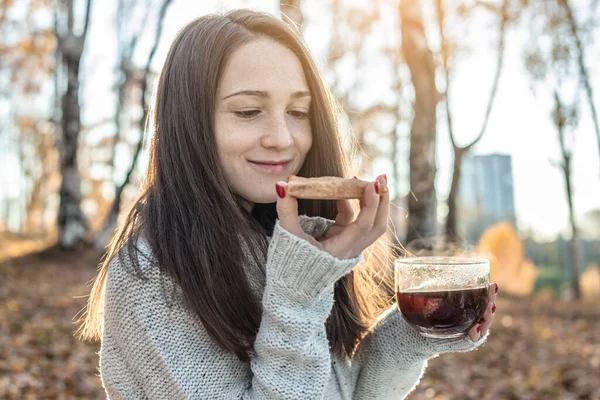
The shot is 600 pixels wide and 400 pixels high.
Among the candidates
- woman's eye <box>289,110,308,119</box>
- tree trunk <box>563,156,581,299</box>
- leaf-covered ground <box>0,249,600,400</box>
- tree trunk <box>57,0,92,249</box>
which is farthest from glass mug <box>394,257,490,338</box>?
tree trunk <box>563,156,581,299</box>

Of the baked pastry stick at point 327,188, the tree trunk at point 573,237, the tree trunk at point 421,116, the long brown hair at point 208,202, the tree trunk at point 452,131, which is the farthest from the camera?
the tree trunk at point 573,237

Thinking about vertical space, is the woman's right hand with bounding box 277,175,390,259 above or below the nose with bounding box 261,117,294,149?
below

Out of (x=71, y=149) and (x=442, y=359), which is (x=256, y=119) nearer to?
(x=442, y=359)

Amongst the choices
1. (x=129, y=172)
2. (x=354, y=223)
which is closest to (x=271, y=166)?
(x=354, y=223)

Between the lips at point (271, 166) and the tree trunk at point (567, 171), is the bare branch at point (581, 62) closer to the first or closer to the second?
the tree trunk at point (567, 171)

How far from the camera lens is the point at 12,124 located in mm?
26203

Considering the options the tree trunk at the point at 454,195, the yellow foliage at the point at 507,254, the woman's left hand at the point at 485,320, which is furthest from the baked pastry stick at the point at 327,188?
the yellow foliage at the point at 507,254

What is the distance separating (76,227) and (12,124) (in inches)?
710

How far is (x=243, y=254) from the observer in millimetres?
1593

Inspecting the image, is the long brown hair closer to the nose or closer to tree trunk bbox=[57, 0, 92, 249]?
the nose

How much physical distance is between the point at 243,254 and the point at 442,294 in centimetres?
55

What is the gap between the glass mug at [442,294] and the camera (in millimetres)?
1460

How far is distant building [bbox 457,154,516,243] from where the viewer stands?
1445 centimetres

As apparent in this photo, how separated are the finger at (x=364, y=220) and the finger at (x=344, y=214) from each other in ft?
0.50
